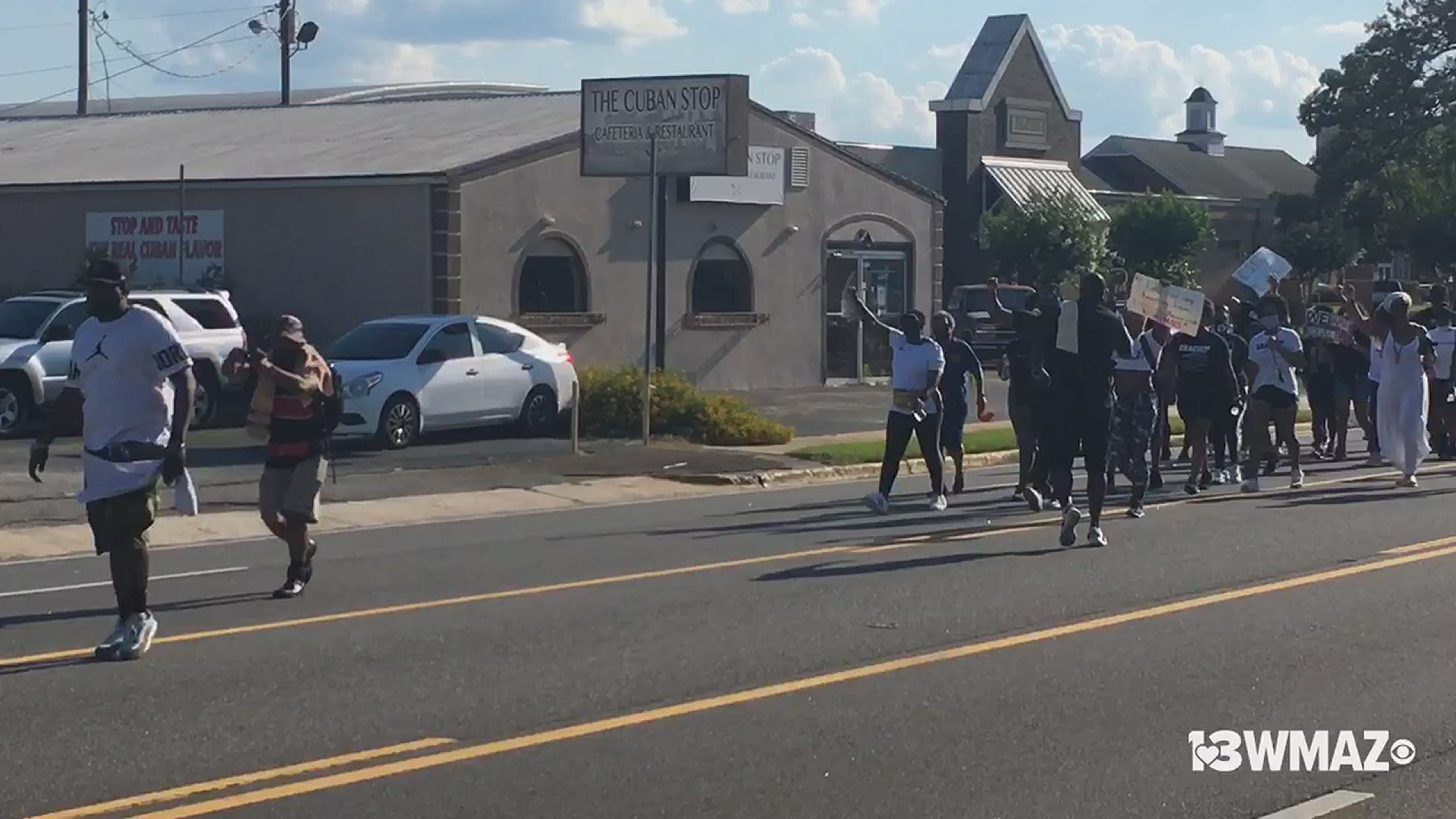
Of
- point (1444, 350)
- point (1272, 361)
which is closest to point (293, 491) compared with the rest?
point (1272, 361)

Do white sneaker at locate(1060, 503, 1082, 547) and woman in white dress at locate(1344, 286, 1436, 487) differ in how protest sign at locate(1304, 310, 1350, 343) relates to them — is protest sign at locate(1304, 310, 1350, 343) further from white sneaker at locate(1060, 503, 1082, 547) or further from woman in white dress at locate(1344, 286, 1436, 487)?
white sneaker at locate(1060, 503, 1082, 547)

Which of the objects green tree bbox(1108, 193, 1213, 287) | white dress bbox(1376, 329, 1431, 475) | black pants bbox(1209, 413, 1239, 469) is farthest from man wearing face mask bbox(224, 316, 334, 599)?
green tree bbox(1108, 193, 1213, 287)

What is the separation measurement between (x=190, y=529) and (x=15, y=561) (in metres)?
1.99

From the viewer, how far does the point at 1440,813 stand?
697cm

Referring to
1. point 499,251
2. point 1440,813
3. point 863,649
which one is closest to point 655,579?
point 863,649

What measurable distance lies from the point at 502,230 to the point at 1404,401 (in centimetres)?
1464

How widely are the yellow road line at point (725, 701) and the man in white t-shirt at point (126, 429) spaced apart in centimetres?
253

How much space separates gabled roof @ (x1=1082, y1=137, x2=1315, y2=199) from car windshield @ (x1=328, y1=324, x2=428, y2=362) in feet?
159

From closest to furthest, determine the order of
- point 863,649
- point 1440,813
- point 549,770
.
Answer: point 1440,813 < point 549,770 < point 863,649

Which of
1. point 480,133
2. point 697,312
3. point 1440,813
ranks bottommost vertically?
point 1440,813

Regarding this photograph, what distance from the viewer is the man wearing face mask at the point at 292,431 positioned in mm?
11461

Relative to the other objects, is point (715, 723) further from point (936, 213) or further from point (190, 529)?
point (936, 213)

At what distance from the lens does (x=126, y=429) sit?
9.44 meters

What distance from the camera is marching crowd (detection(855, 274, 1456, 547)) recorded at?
14070 millimetres
